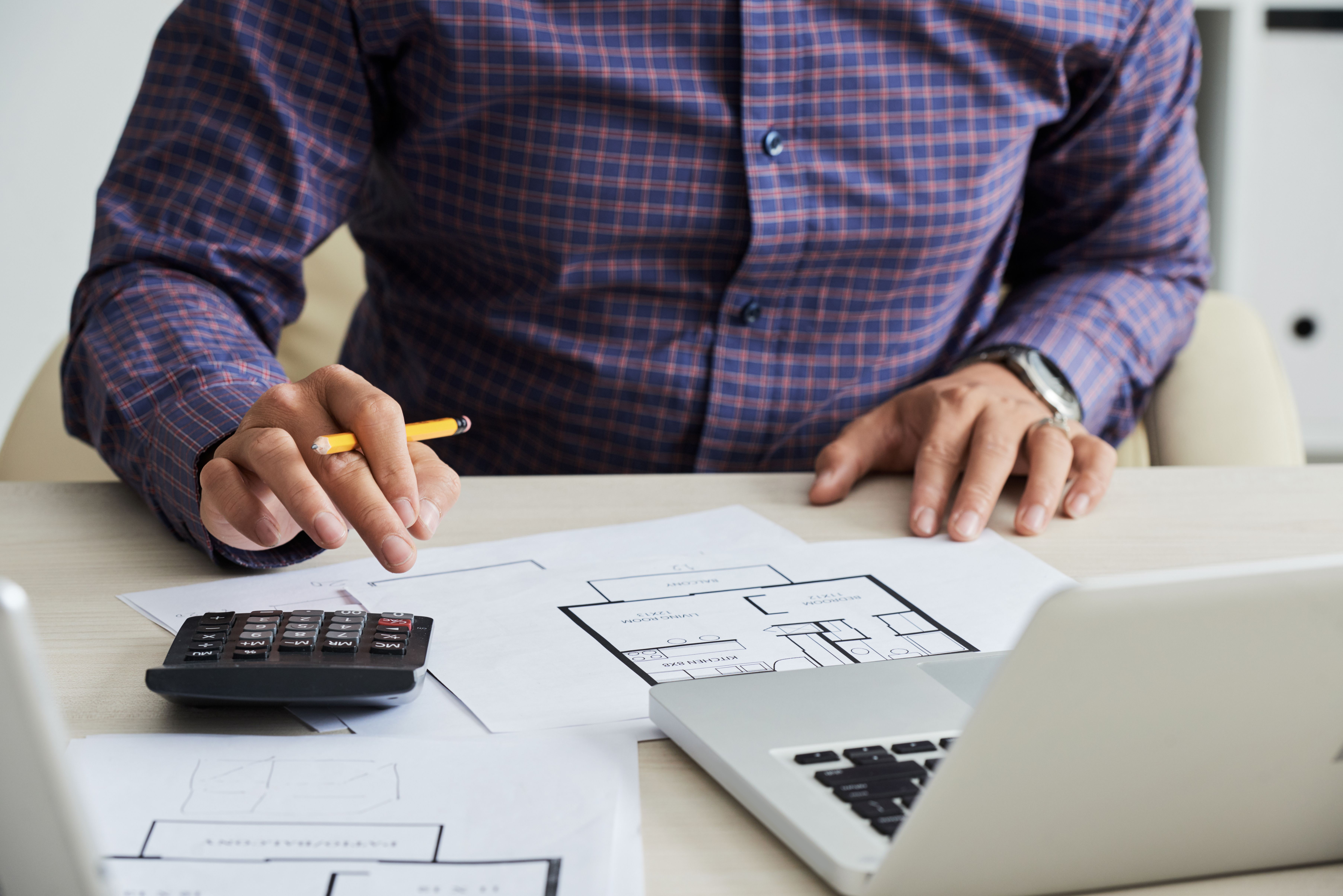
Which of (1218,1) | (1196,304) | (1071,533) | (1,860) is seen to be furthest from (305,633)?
(1218,1)

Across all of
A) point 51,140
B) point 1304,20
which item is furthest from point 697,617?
point 1304,20

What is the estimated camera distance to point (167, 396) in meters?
0.67

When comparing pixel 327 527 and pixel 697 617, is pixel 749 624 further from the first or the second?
pixel 327 527

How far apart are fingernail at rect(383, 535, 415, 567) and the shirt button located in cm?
46

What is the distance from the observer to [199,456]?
615mm

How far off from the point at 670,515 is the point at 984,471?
19 centimetres

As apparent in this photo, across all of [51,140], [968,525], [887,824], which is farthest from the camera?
[51,140]

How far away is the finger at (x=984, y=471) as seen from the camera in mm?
663

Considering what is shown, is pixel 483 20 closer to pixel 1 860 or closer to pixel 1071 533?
pixel 1071 533

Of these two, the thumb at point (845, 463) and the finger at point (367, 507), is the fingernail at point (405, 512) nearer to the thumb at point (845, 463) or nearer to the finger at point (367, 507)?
the finger at point (367, 507)

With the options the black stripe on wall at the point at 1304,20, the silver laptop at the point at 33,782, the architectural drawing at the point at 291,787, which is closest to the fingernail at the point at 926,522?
the architectural drawing at the point at 291,787

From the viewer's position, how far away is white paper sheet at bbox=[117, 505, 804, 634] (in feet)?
1.80

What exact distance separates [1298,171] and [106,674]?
2.00 meters

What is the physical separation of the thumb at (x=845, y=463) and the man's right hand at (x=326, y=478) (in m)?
0.24
